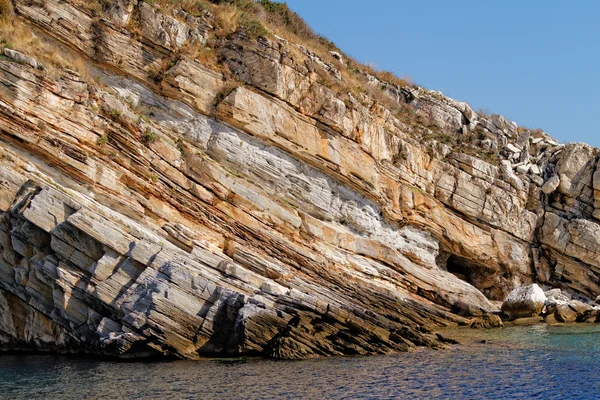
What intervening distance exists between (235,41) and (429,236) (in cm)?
1594

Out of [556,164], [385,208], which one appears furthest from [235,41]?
[556,164]

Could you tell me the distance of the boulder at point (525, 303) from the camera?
32.9 m

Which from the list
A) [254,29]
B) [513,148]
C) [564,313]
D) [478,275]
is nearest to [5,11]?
[254,29]

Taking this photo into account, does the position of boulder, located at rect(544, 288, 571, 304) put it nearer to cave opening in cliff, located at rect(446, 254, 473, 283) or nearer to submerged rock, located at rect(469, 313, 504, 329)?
cave opening in cliff, located at rect(446, 254, 473, 283)

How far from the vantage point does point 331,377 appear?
59.7 feet

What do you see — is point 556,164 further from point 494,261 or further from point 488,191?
point 494,261

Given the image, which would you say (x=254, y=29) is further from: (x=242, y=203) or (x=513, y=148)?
(x=513, y=148)

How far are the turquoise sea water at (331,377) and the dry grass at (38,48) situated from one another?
12.8 m

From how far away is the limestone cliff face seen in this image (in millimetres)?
22016

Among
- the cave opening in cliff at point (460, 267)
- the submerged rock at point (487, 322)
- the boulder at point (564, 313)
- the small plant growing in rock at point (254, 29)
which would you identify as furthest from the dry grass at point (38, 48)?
the boulder at point (564, 313)


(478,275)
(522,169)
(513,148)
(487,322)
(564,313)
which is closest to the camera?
(487,322)

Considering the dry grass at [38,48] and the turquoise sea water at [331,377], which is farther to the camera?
the dry grass at [38,48]

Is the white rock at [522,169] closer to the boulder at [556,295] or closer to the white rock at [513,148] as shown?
the white rock at [513,148]

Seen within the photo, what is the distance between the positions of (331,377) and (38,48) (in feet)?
65.0
